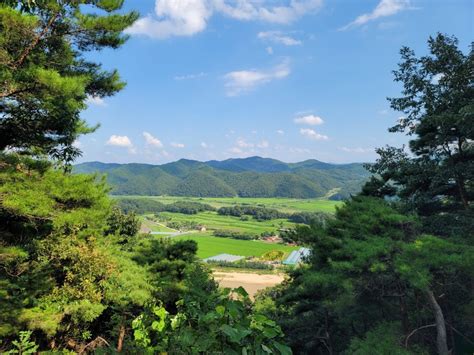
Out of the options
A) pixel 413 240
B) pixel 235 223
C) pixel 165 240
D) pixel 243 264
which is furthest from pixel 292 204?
pixel 413 240

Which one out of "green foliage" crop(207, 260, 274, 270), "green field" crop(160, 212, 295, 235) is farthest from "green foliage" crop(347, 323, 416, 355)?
"green field" crop(160, 212, 295, 235)

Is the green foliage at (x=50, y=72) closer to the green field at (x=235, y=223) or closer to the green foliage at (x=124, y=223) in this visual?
the green foliage at (x=124, y=223)

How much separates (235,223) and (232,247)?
28212 millimetres

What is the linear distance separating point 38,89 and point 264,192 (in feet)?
579

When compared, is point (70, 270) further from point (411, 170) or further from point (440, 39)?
point (440, 39)

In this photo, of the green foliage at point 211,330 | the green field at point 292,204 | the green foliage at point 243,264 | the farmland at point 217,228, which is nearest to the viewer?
the green foliage at point 211,330

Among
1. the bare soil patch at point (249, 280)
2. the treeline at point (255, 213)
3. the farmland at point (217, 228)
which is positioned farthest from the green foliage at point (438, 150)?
the treeline at point (255, 213)

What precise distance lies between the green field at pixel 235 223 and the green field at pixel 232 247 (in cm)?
786

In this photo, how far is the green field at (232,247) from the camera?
63500 millimetres

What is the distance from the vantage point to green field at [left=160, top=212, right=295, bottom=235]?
84.2m

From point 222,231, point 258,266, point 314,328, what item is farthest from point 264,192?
point 314,328

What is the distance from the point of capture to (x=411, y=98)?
1058 cm

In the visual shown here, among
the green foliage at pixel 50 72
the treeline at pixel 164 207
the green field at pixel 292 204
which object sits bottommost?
the treeline at pixel 164 207

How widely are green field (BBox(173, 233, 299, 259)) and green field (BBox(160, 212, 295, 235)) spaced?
25.8 ft
